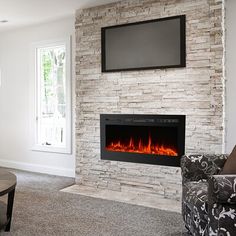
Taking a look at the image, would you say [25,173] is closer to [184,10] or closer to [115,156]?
[115,156]

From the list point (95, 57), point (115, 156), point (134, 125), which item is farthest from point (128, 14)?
point (115, 156)

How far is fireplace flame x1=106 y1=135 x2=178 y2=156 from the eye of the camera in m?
4.11

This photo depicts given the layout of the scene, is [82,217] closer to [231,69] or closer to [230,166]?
[230,166]

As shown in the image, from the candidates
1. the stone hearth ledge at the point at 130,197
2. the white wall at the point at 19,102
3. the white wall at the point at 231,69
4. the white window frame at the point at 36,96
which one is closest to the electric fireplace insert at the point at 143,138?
the stone hearth ledge at the point at 130,197

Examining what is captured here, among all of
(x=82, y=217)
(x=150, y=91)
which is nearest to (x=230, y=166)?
(x=82, y=217)

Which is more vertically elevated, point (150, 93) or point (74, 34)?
point (74, 34)

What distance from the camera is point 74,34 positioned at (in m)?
5.13

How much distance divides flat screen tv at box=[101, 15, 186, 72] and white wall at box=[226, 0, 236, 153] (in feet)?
1.77

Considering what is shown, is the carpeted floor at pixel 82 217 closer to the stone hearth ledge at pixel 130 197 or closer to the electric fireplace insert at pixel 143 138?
the stone hearth ledge at pixel 130 197

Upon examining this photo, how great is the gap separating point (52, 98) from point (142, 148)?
212 centimetres

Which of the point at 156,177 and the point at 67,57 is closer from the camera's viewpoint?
the point at 156,177

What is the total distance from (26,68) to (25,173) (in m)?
1.89

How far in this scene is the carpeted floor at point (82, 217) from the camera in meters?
2.94

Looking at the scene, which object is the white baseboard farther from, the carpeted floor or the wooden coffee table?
the wooden coffee table
